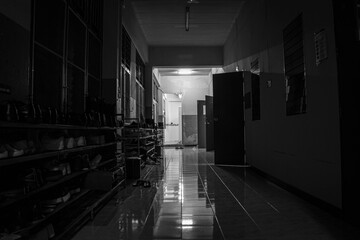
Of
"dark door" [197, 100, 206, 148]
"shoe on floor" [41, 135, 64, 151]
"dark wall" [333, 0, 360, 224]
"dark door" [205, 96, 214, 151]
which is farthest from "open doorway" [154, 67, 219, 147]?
"shoe on floor" [41, 135, 64, 151]

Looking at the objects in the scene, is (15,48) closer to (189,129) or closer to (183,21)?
(183,21)

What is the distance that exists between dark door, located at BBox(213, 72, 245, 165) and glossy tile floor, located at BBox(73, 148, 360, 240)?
240cm

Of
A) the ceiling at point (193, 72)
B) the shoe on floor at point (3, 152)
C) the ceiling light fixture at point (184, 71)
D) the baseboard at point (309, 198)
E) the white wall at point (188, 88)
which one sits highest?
the ceiling at point (193, 72)

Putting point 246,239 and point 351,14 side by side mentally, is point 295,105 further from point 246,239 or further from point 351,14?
point 246,239

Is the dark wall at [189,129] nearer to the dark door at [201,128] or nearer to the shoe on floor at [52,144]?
the dark door at [201,128]

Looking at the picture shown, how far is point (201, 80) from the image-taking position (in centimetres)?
1506

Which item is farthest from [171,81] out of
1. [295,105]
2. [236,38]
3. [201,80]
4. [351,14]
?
[351,14]

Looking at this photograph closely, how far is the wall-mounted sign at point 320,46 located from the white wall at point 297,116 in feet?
0.19

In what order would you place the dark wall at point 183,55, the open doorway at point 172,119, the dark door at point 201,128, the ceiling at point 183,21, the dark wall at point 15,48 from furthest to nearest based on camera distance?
the open doorway at point 172,119 → the dark door at point 201,128 → the dark wall at point 183,55 → the ceiling at point 183,21 → the dark wall at point 15,48

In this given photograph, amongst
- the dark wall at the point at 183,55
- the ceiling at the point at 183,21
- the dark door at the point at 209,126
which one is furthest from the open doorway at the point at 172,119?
the ceiling at the point at 183,21

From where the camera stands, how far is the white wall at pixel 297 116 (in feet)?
8.54

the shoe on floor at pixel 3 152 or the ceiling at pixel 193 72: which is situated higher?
the ceiling at pixel 193 72

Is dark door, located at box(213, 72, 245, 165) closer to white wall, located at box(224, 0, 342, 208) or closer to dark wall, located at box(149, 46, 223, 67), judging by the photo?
white wall, located at box(224, 0, 342, 208)

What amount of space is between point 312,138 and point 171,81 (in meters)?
12.6
